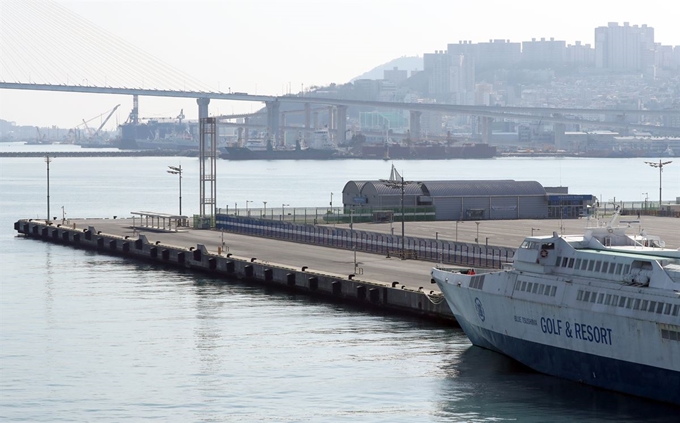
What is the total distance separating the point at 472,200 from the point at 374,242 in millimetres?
19106

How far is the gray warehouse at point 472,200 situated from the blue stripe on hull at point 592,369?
44.7 meters

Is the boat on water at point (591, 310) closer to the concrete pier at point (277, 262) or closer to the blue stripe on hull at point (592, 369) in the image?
the blue stripe on hull at point (592, 369)

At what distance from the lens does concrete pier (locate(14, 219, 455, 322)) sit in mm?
51781

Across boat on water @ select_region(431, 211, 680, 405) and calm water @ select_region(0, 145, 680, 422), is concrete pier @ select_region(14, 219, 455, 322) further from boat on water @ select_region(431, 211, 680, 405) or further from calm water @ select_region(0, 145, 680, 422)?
boat on water @ select_region(431, 211, 680, 405)

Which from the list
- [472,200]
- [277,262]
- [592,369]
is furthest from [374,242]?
[592,369]

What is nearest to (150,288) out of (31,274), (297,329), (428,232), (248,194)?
(31,274)

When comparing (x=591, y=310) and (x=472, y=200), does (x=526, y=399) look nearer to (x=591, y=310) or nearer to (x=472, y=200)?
(x=591, y=310)

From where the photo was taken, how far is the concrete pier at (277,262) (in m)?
51.8

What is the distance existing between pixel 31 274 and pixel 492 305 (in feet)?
111

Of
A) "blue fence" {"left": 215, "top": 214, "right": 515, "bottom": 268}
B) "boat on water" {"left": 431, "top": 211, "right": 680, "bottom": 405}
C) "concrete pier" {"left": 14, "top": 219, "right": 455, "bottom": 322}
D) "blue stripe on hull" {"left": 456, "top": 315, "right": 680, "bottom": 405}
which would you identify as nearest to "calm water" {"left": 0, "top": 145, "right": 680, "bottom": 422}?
"blue stripe on hull" {"left": 456, "top": 315, "right": 680, "bottom": 405}

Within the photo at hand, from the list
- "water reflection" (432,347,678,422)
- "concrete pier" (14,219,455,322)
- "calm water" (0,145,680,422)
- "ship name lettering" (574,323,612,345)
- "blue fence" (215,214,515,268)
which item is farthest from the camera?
"blue fence" (215,214,515,268)

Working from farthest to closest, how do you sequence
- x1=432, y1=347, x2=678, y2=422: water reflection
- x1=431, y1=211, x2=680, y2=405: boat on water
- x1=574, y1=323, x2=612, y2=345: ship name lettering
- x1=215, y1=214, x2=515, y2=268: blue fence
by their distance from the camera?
1. x1=215, y1=214, x2=515, y2=268: blue fence
2. x1=574, y1=323, x2=612, y2=345: ship name lettering
3. x1=432, y1=347, x2=678, y2=422: water reflection
4. x1=431, y1=211, x2=680, y2=405: boat on water

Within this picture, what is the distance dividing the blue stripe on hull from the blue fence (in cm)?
1648

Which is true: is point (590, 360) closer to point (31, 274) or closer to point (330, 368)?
point (330, 368)
